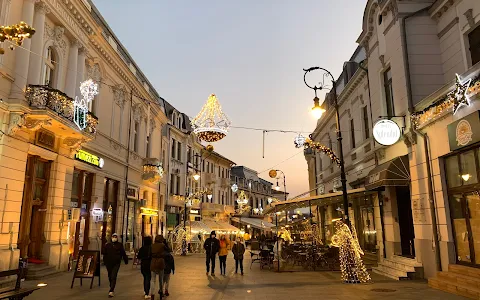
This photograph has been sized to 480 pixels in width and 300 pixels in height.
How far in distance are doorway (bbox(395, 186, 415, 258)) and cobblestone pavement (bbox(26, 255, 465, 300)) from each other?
204 centimetres

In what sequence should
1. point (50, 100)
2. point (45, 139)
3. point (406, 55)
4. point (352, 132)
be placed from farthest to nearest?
point (352, 132) < point (45, 139) < point (406, 55) < point (50, 100)

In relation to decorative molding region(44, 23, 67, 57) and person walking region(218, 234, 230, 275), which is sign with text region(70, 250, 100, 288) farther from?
decorative molding region(44, 23, 67, 57)

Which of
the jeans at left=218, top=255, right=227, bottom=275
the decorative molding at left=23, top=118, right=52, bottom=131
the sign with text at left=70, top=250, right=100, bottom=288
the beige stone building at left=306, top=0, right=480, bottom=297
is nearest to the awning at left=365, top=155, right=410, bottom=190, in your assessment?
the beige stone building at left=306, top=0, right=480, bottom=297

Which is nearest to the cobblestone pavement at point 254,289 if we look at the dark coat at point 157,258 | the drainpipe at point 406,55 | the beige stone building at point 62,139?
the dark coat at point 157,258

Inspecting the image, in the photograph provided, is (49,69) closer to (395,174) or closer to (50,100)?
(50,100)

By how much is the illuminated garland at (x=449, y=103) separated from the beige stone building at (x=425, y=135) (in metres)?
0.03

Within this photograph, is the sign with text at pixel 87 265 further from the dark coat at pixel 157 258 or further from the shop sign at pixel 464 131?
the shop sign at pixel 464 131

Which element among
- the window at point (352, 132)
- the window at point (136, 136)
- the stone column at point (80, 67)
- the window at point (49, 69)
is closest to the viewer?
the window at point (49, 69)

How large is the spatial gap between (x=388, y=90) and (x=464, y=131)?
581 cm

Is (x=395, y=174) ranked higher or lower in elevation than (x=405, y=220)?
higher

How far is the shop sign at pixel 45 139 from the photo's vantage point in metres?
14.2

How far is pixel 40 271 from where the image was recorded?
13398 millimetres

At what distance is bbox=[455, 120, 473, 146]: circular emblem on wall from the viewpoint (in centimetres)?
1042

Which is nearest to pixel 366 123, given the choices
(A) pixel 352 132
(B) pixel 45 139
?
(A) pixel 352 132
